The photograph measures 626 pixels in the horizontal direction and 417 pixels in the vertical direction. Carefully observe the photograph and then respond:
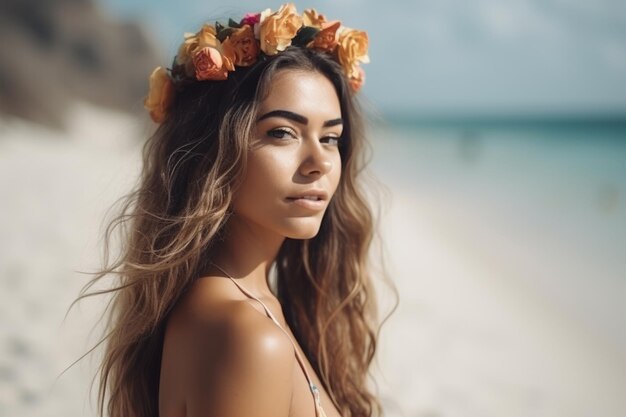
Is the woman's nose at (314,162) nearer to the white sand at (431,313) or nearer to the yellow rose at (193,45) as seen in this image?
the yellow rose at (193,45)

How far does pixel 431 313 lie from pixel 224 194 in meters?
5.49

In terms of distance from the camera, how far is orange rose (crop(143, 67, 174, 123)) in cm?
235

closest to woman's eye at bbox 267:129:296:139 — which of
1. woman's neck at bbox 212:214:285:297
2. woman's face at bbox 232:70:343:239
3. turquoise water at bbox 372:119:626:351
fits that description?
woman's face at bbox 232:70:343:239

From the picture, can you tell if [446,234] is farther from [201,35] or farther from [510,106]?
[510,106]

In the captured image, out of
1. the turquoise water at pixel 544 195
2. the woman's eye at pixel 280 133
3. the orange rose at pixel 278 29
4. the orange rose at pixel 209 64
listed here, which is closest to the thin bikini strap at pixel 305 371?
the woman's eye at pixel 280 133

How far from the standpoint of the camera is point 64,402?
15.0 ft

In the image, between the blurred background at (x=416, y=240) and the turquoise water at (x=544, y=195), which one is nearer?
the blurred background at (x=416, y=240)

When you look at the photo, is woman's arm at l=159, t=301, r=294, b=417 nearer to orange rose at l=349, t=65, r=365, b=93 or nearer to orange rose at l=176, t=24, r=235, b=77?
orange rose at l=176, t=24, r=235, b=77

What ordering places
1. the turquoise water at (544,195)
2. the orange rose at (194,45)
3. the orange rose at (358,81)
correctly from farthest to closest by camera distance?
the turquoise water at (544,195) → the orange rose at (358,81) → the orange rose at (194,45)

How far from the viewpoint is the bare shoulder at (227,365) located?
1.76 metres

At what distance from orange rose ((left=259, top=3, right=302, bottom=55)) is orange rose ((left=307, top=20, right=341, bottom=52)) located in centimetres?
11

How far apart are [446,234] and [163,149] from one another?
9.13 meters

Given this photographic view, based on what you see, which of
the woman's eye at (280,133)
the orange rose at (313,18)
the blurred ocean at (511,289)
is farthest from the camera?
the blurred ocean at (511,289)

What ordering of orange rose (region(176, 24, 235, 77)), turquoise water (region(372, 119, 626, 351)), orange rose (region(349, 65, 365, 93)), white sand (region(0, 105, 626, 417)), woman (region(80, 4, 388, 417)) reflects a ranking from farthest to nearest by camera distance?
1. turquoise water (region(372, 119, 626, 351))
2. white sand (region(0, 105, 626, 417))
3. orange rose (region(349, 65, 365, 93))
4. orange rose (region(176, 24, 235, 77))
5. woman (region(80, 4, 388, 417))
